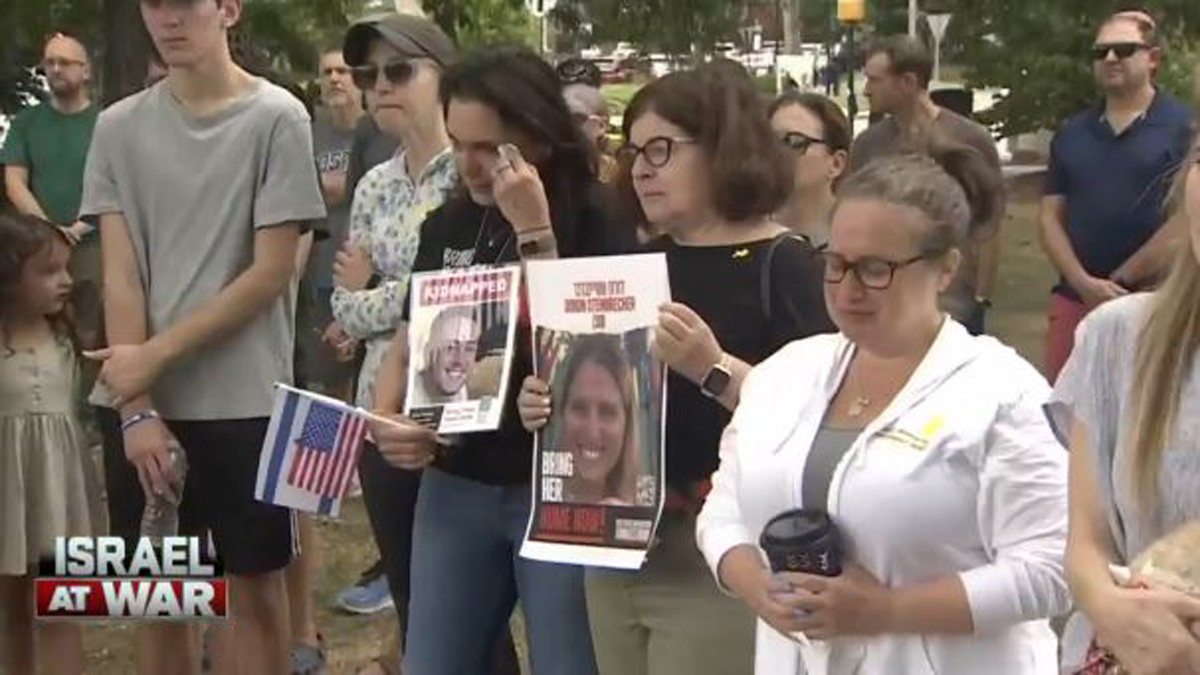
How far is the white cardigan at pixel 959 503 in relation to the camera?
260cm

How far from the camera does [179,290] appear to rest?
4.08 m

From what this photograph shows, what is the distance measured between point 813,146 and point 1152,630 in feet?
9.68

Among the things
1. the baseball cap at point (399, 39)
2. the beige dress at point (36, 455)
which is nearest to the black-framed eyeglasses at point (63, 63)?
the beige dress at point (36, 455)

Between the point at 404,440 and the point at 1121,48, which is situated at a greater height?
the point at 1121,48

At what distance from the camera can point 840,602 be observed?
2.59 meters

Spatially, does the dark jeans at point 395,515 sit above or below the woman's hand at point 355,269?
below

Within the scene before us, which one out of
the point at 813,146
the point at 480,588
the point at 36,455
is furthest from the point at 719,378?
the point at 36,455

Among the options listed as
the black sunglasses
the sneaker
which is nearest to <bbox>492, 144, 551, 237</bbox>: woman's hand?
the black sunglasses

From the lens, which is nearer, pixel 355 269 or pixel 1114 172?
pixel 355 269

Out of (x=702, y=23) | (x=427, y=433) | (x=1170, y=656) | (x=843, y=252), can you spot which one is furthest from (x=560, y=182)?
(x=702, y=23)

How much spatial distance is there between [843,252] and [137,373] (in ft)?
6.38

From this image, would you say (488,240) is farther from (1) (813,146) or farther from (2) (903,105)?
Answer: (2) (903,105)

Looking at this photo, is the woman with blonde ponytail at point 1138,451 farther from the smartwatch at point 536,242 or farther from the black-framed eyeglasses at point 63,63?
the black-framed eyeglasses at point 63,63

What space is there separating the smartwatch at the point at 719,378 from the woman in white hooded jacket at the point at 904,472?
23cm
